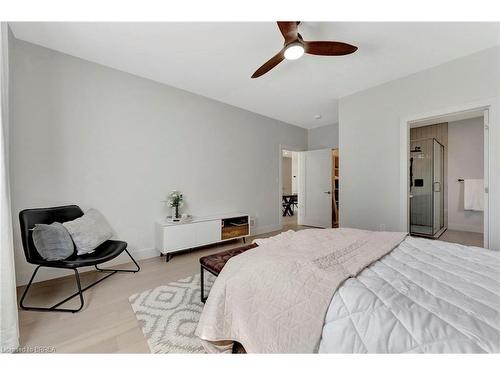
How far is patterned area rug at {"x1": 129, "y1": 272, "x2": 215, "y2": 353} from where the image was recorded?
138 cm

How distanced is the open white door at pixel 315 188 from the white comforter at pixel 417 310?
11.8 ft

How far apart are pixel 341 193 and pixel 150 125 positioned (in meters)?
3.10

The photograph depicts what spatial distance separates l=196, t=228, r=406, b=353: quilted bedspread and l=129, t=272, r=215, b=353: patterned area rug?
A: 310 millimetres

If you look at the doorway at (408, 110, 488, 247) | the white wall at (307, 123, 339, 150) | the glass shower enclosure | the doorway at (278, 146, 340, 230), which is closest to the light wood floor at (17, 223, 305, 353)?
the doorway at (278, 146, 340, 230)

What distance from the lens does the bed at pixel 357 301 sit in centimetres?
77

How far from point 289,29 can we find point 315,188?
387cm

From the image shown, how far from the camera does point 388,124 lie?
2947 millimetres

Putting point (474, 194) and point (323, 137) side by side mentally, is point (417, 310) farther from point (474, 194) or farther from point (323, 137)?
point (474, 194)

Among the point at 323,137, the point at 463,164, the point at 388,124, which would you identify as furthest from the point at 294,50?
the point at 463,164

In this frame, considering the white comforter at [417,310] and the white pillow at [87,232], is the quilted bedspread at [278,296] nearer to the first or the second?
the white comforter at [417,310]

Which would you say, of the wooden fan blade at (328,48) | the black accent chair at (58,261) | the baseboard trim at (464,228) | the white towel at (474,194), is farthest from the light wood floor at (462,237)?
the black accent chair at (58,261)

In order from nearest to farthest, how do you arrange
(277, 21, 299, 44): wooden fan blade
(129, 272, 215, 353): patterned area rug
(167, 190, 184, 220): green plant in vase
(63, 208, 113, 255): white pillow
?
(129, 272, 215, 353): patterned area rug < (277, 21, 299, 44): wooden fan blade < (63, 208, 113, 255): white pillow < (167, 190, 184, 220): green plant in vase

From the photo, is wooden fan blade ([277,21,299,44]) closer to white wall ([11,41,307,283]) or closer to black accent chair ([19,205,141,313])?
white wall ([11,41,307,283])
